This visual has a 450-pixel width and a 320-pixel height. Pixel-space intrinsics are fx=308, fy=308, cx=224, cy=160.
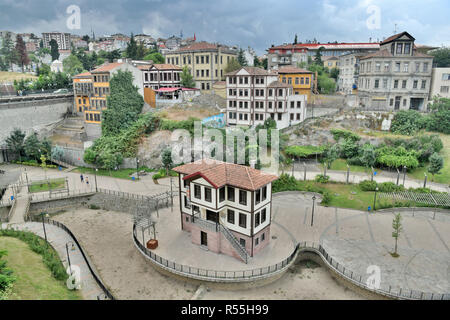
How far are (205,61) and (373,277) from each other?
6414 centimetres

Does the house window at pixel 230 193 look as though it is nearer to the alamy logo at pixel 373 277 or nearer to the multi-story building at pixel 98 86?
the alamy logo at pixel 373 277

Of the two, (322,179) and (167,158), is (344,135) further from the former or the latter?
(167,158)

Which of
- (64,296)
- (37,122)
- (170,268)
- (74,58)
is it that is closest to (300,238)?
(170,268)

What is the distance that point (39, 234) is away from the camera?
32688mm

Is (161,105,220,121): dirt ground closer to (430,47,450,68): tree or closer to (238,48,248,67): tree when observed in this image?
(238,48,248,67): tree

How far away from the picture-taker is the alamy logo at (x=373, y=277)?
23484 mm

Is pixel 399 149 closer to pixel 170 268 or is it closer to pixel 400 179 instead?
pixel 400 179

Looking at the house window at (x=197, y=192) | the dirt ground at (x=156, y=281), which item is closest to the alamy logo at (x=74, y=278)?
the dirt ground at (x=156, y=281)

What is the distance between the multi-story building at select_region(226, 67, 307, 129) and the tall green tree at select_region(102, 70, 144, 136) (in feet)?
64.8

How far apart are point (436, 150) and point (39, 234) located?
180ft

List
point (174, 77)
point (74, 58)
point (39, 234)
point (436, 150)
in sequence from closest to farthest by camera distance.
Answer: point (39, 234) < point (436, 150) < point (174, 77) < point (74, 58)

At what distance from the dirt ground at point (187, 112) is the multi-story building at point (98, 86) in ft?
27.4

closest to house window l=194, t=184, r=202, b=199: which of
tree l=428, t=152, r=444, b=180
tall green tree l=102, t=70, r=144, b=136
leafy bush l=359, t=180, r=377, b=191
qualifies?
leafy bush l=359, t=180, r=377, b=191

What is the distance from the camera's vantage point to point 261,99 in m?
55.7
